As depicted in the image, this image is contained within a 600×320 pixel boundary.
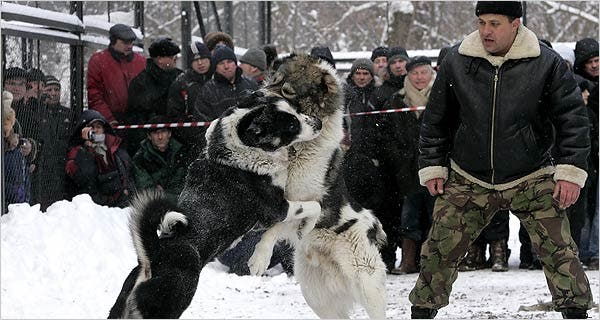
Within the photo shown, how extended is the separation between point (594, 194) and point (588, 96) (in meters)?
0.92

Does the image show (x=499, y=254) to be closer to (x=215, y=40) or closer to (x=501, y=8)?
(x=215, y=40)

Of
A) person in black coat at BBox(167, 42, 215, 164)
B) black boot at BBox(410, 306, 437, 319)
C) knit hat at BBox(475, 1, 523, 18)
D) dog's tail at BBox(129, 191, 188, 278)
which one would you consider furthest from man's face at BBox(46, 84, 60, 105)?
knit hat at BBox(475, 1, 523, 18)

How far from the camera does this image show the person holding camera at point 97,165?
8.41 meters

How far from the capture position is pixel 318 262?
216 inches

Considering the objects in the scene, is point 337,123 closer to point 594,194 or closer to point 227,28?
point 594,194

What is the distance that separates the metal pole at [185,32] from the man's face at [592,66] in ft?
14.5

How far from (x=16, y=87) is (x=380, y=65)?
4057mm

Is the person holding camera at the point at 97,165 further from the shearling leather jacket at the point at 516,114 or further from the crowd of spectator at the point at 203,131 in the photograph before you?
the shearling leather jacket at the point at 516,114

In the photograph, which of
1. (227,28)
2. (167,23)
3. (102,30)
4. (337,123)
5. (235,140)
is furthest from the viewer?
(227,28)

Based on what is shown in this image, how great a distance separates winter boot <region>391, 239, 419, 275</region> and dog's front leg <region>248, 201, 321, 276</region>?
12.5 feet

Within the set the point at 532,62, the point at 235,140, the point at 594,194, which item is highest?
the point at 532,62

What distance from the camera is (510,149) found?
5117mm

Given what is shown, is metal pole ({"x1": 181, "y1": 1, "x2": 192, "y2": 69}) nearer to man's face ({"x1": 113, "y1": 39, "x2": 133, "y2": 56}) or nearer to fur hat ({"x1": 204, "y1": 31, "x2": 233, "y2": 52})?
fur hat ({"x1": 204, "y1": 31, "x2": 233, "y2": 52})

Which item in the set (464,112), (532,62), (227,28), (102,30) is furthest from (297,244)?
(227,28)
